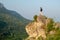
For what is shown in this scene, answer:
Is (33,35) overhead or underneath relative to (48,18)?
underneath

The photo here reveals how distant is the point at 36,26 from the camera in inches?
2317

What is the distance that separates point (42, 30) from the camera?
5662 centimetres

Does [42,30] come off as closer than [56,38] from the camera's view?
No

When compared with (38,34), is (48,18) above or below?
above

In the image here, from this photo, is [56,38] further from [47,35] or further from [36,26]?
[36,26]

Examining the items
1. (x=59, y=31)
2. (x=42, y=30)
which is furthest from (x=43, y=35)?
(x=59, y=31)

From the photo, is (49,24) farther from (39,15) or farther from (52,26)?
(39,15)

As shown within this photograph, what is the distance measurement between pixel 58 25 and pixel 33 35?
791cm

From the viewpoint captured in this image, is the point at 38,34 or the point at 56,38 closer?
the point at 56,38

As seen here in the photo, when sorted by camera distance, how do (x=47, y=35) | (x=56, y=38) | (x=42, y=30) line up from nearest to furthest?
(x=56, y=38) → (x=47, y=35) → (x=42, y=30)

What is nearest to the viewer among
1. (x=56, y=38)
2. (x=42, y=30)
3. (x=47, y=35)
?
(x=56, y=38)

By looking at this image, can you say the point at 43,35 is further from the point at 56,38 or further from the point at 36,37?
the point at 56,38

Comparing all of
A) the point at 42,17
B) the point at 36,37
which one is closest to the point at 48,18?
the point at 42,17

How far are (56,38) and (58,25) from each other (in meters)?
6.95
